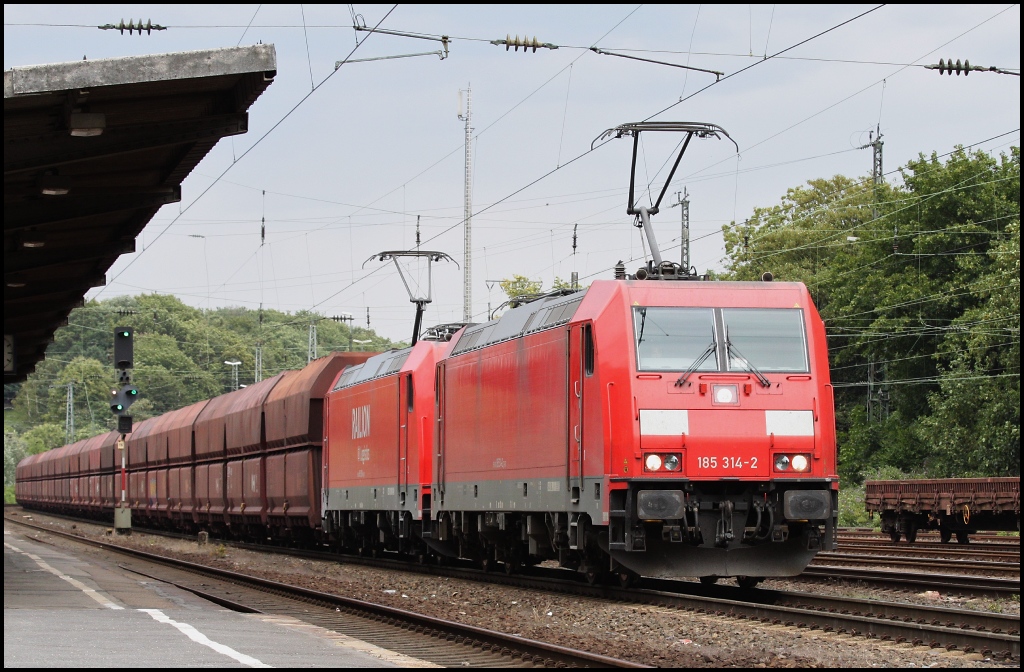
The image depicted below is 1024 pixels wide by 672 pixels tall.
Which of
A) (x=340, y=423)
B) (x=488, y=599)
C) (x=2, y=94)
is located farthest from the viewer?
(x=340, y=423)

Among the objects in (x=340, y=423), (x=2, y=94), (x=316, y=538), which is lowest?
(x=316, y=538)

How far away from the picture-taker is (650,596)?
1559 cm

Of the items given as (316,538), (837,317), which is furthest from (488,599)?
(837,317)

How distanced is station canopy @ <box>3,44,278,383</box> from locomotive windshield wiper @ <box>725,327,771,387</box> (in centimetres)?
578

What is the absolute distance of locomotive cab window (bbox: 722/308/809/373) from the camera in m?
15.5

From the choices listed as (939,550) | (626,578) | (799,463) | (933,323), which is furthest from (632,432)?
(933,323)

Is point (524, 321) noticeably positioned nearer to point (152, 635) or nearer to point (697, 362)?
point (697, 362)

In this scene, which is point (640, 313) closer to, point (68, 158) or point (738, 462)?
point (738, 462)

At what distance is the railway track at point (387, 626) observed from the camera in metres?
11.4

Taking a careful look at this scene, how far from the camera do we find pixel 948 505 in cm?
2831

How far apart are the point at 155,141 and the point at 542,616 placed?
666 cm

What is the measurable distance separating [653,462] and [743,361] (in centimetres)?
164

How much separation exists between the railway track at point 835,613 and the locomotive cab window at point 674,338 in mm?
2571

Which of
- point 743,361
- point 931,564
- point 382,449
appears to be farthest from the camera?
point 382,449
